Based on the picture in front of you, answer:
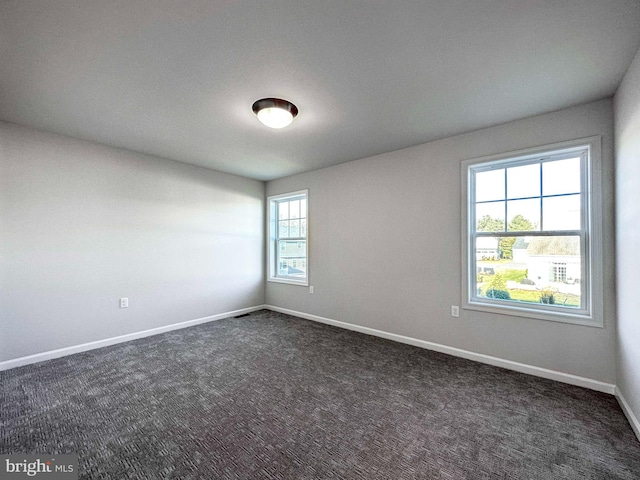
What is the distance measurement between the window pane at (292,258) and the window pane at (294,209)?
49cm

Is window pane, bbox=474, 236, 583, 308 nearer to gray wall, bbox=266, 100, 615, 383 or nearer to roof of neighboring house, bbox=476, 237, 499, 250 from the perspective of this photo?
→ roof of neighboring house, bbox=476, 237, 499, 250

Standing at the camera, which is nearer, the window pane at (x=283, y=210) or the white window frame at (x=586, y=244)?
the white window frame at (x=586, y=244)

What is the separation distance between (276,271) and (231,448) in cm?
368

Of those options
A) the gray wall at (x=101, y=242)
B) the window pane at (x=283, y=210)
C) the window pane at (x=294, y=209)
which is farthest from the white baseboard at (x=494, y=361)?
the gray wall at (x=101, y=242)

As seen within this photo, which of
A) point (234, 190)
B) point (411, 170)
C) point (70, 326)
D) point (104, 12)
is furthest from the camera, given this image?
point (234, 190)

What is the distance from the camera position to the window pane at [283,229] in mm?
5098

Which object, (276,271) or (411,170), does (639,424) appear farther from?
(276,271)

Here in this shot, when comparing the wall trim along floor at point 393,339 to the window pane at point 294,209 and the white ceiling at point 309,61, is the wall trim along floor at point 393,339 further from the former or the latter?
the white ceiling at point 309,61

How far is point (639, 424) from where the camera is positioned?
1721mm

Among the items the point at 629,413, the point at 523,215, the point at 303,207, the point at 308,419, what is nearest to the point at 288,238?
the point at 303,207

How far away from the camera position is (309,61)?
1.85 meters

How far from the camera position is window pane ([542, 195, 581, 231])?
248 centimetres

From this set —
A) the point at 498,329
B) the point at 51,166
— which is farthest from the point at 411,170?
the point at 51,166

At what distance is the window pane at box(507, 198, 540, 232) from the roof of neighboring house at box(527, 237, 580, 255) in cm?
14
